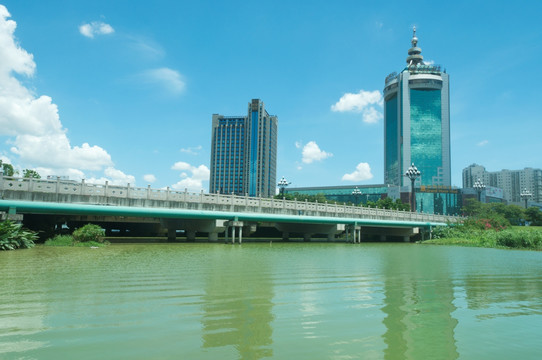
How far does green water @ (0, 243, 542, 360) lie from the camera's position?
5.71m

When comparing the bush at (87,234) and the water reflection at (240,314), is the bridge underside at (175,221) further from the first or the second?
the water reflection at (240,314)

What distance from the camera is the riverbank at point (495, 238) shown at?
37.2 metres

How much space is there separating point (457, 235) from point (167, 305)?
5154cm

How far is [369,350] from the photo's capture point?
18.9ft

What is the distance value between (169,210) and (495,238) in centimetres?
3651

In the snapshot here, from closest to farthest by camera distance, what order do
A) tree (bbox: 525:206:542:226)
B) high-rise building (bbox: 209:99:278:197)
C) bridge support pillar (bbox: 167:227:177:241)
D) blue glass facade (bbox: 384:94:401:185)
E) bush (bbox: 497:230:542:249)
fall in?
bush (bbox: 497:230:542:249) < bridge support pillar (bbox: 167:227:177:241) < tree (bbox: 525:206:542:226) < high-rise building (bbox: 209:99:278:197) < blue glass facade (bbox: 384:94:401:185)

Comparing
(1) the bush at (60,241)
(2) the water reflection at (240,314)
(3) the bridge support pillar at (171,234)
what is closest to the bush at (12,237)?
(1) the bush at (60,241)

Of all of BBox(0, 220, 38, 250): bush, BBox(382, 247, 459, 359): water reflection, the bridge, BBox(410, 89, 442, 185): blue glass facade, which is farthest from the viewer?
BBox(410, 89, 442, 185): blue glass facade

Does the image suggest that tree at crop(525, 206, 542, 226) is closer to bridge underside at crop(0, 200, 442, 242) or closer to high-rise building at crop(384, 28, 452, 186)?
bridge underside at crop(0, 200, 442, 242)

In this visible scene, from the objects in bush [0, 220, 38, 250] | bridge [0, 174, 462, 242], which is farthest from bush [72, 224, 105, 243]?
bush [0, 220, 38, 250]

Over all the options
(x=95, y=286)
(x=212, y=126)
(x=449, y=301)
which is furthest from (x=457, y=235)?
(x=212, y=126)

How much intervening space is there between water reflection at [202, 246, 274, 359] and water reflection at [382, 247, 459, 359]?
205cm

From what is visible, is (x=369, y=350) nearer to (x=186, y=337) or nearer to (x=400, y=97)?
(x=186, y=337)

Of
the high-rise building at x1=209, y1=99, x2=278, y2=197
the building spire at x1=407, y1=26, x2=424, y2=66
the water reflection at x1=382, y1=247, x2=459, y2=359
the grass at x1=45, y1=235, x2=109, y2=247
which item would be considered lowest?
the grass at x1=45, y1=235, x2=109, y2=247
